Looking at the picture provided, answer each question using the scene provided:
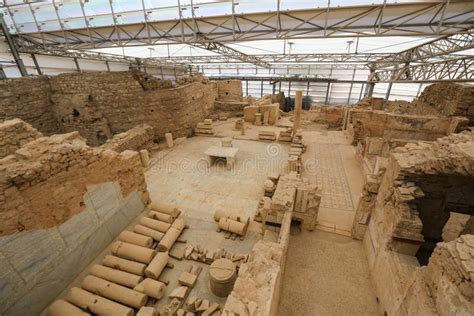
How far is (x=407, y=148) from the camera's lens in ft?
15.2

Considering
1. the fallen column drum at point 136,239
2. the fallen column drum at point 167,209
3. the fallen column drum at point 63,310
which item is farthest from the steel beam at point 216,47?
the fallen column drum at point 63,310

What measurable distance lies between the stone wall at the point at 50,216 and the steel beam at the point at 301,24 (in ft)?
22.9

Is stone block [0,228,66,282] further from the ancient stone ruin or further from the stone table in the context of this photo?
the stone table

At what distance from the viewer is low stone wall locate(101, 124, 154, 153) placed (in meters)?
8.62

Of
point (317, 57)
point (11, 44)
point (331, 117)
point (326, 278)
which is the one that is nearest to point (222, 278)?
point (326, 278)

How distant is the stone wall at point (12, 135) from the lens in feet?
19.9

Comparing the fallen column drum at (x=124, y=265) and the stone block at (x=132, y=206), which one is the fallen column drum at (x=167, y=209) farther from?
the fallen column drum at (x=124, y=265)

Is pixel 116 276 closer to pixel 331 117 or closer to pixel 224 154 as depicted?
pixel 224 154

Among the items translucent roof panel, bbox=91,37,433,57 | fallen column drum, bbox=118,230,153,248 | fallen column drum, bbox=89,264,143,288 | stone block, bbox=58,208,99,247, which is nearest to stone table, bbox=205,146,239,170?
fallen column drum, bbox=118,230,153,248

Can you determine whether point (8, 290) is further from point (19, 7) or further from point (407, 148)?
point (19, 7)

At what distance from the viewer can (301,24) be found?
26.8 feet

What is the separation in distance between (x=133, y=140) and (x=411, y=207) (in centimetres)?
972

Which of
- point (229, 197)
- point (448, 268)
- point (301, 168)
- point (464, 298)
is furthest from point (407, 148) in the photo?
point (229, 197)

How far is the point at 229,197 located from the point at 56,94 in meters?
10.2
